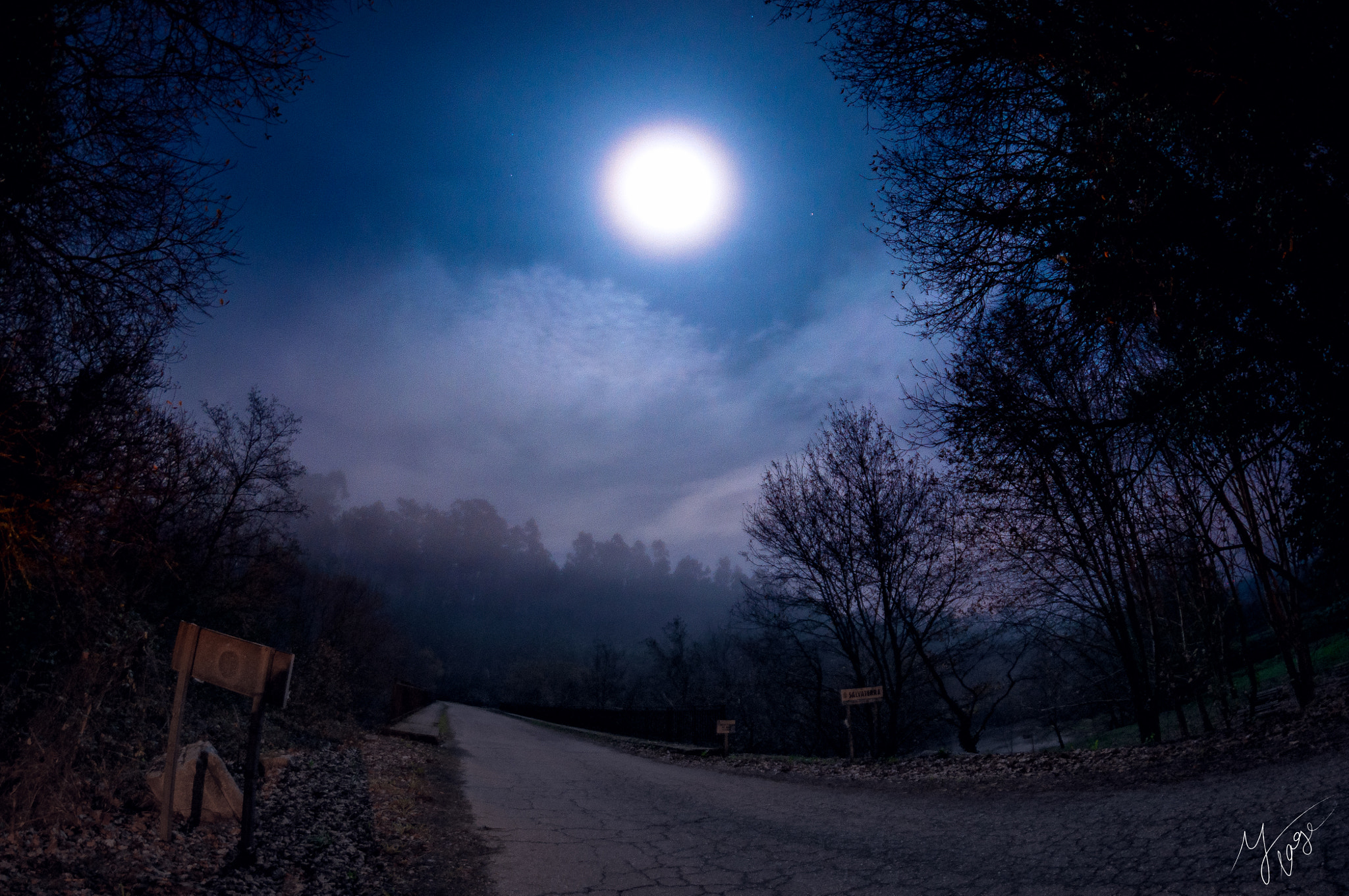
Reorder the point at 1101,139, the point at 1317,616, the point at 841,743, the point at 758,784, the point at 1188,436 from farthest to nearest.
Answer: the point at 841,743
the point at 1317,616
the point at 758,784
the point at 1188,436
the point at 1101,139

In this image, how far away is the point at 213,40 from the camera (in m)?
4.46

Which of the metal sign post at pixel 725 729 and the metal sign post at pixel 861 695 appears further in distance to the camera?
the metal sign post at pixel 725 729

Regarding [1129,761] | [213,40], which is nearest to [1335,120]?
[1129,761]

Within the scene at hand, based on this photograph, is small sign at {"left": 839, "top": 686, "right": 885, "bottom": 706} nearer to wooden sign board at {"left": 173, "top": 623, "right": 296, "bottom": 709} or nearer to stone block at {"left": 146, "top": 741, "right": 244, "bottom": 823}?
stone block at {"left": 146, "top": 741, "right": 244, "bottom": 823}

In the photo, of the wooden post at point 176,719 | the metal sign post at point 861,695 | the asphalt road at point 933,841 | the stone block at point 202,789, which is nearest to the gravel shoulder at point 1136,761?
the asphalt road at point 933,841

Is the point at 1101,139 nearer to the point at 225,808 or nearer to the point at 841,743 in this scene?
the point at 225,808

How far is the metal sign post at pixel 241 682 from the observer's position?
4.06 meters

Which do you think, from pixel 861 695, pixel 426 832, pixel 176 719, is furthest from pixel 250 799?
pixel 861 695

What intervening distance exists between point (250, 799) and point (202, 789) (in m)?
1.33

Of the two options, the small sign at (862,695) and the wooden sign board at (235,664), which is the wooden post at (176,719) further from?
the small sign at (862,695)

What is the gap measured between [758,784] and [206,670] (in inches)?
303

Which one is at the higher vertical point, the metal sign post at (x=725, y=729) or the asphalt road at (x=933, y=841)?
the asphalt road at (x=933, y=841)
